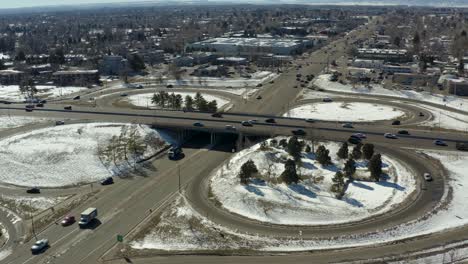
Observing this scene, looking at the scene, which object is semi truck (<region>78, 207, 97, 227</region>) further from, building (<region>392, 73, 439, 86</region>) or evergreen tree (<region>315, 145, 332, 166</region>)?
building (<region>392, 73, 439, 86</region>)

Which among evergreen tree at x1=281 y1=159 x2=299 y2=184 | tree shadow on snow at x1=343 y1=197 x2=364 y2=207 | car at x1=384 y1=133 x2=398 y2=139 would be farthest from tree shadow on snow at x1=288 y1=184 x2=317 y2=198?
car at x1=384 y1=133 x2=398 y2=139

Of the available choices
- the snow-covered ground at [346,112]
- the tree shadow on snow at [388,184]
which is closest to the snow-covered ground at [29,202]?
the tree shadow on snow at [388,184]

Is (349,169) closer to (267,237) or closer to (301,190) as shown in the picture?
(301,190)

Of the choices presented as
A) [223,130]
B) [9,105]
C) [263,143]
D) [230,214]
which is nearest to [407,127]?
[263,143]

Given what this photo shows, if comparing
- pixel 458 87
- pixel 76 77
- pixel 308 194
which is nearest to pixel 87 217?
pixel 308 194

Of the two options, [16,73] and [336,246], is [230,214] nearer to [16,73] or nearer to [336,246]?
[336,246]

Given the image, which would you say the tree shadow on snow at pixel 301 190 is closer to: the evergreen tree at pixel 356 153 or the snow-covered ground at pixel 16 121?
the evergreen tree at pixel 356 153
